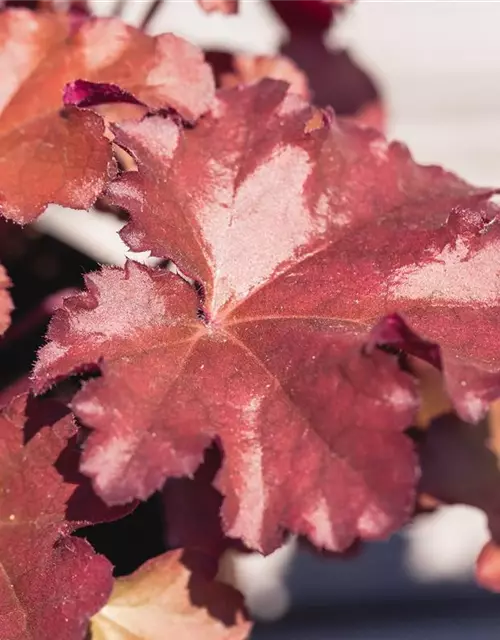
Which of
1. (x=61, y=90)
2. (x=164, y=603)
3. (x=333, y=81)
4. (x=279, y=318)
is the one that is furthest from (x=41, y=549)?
(x=333, y=81)

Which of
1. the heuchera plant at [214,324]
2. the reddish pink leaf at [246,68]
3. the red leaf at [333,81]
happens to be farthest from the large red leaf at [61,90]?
the red leaf at [333,81]

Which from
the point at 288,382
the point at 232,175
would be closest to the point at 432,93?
the point at 232,175

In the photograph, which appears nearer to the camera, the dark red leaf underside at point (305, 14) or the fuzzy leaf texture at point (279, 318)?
the fuzzy leaf texture at point (279, 318)

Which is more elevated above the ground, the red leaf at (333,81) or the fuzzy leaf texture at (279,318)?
the red leaf at (333,81)

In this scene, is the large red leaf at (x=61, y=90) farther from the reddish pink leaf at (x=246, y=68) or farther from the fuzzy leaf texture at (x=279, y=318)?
the reddish pink leaf at (x=246, y=68)

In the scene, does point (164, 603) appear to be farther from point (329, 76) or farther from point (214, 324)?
point (329, 76)

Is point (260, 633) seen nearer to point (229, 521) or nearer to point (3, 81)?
point (229, 521)

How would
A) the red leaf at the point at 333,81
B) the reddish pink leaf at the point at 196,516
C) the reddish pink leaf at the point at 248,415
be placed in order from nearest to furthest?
1. the reddish pink leaf at the point at 248,415
2. the reddish pink leaf at the point at 196,516
3. the red leaf at the point at 333,81
